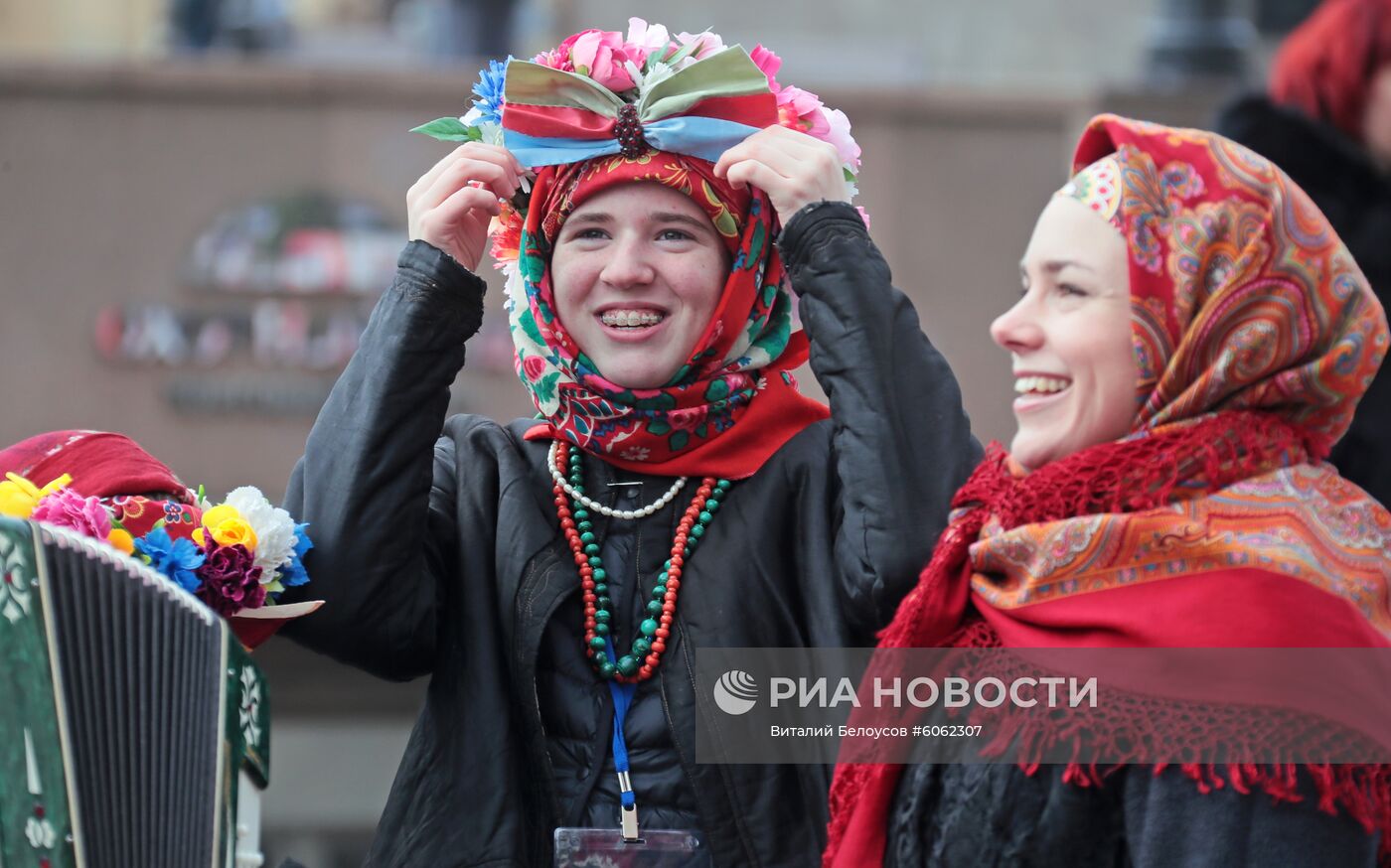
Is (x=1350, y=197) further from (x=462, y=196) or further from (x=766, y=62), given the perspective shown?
(x=462, y=196)

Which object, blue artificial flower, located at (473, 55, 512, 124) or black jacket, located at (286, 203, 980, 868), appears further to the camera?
blue artificial flower, located at (473, 55, 512, 124)

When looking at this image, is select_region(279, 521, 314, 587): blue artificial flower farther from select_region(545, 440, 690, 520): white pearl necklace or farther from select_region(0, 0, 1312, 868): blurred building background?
select_region(0, 0, 1312, 868): blurred building background

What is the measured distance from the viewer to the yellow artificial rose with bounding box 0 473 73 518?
289 cm

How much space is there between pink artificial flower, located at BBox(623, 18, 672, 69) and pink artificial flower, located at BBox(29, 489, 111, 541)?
3.73 ft

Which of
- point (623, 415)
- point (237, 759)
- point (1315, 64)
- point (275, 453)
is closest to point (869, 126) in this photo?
point (275, 453)

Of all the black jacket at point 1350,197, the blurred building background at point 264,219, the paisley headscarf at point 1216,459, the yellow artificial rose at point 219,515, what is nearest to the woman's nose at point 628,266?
the yellow artificial rose at point 219,515

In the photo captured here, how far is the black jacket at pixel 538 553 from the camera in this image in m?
3.10

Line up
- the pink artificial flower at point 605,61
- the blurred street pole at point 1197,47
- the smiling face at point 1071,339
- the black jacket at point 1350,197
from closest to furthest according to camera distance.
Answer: the smiling face at point 1071,339, the pink artificial flower at point 605,61, the black jacket at point 1350,197, the blurred street pole at point 1197,47

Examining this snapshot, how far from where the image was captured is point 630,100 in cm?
335

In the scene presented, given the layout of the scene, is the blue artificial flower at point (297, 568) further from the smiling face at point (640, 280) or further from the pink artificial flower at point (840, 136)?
the pink artificial flower at point (840, 136)

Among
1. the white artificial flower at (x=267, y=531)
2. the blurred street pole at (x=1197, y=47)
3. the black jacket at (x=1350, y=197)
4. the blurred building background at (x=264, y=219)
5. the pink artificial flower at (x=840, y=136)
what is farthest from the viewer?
the blurred building background at (x=264, y=219)

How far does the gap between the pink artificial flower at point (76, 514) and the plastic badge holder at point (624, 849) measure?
819 mm

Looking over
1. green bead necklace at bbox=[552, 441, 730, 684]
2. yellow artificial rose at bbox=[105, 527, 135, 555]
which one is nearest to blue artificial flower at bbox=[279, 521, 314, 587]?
yellow artificial rose at bbox=[105, 527, 135, 555]

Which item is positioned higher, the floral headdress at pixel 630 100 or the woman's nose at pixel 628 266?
the floral headdress at pixel 630 100
